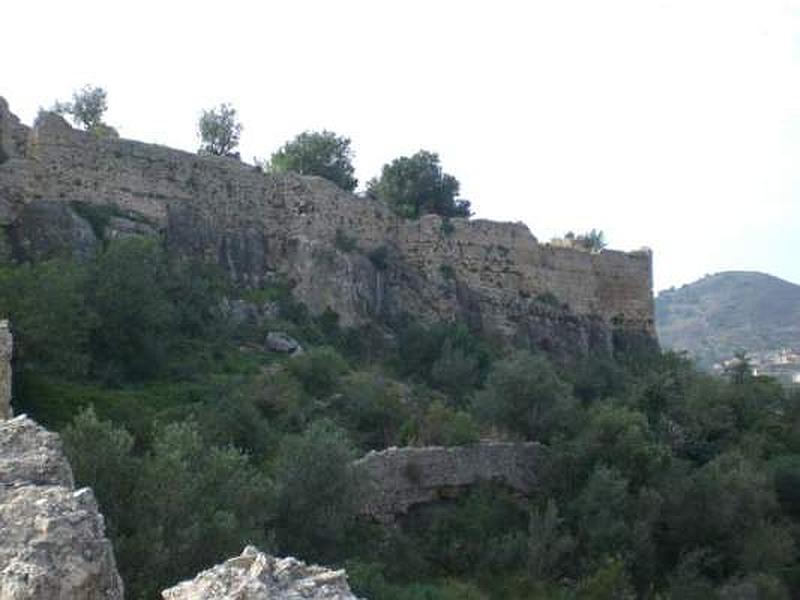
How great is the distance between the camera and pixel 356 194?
35.8 m

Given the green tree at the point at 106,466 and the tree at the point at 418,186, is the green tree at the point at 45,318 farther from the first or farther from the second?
the tree at the point at 418,186

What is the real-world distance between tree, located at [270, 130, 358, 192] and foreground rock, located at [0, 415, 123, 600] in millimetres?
30522

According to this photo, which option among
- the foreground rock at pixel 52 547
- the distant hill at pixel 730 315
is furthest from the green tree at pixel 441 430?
the distant hill at pixel 730 315

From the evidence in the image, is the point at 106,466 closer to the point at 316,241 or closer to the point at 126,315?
the point at 126,315

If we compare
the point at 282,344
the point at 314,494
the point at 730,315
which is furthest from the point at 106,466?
the point at 730,315

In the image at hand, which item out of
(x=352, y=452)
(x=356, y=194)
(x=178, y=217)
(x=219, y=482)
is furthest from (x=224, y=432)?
(x=356, y=194)

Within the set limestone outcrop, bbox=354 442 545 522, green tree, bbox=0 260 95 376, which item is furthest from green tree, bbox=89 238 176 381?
limestone outcrop, bbox=354 442 545 522

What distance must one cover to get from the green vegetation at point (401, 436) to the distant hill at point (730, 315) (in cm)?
5768

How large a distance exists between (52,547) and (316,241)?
2703 cm

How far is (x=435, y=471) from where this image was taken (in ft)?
76.9

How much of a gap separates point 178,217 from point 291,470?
44.5ft

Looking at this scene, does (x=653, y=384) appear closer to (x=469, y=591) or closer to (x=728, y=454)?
(x=728, y=454)

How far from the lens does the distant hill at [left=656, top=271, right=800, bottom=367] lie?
314 ft

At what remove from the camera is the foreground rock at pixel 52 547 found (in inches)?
235
